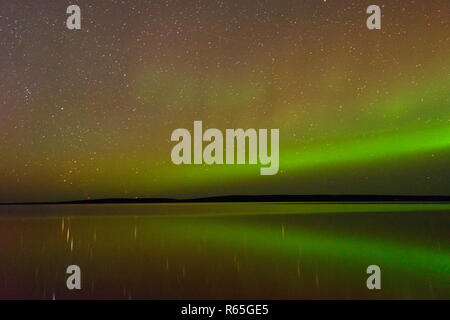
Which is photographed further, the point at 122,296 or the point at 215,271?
the point at 215,271

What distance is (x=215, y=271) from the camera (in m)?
3.25

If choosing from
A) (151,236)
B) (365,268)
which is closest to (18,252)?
(151,236)

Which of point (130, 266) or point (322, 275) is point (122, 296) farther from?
point (322, 275)

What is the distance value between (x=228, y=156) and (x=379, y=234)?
5.26 ft

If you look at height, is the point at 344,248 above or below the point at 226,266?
above

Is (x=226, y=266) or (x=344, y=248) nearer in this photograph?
(x=226, y=266)

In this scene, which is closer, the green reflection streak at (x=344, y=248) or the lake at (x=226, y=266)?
the lake at (x=226, y=266)

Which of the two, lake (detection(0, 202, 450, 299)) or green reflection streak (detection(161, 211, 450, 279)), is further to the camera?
green reflection streak (detection(161, 211, 450, 279))

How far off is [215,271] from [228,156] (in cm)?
195
